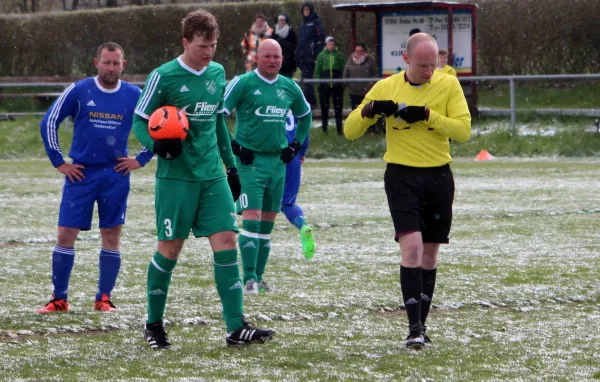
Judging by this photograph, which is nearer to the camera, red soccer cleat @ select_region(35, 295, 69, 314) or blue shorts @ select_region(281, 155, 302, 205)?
red soccer cleat @ select_region(35, 295, 69, 314)

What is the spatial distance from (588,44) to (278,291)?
2075cm

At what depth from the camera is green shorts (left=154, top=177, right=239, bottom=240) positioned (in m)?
6.44

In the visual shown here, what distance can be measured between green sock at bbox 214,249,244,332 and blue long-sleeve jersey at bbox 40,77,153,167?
1.64 m

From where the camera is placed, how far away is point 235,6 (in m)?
31.3

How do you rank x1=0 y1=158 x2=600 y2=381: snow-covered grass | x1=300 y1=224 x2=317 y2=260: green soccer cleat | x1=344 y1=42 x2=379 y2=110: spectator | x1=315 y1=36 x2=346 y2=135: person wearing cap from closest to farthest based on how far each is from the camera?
1. x1=0 y1=158 x2=600 y2=381: snow-covered grass
2. x1=300 y1=224 x2=317 y2=260: green soccer cleat
3. x1=315 y1=36 x2=346 y2=135: person wearing cap
4. x1=344 y1=42 x2=379 y2=110: spectator

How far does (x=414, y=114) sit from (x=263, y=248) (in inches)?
111

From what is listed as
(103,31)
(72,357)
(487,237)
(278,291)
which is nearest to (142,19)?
(103,31)

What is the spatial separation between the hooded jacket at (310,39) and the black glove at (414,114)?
18224 mm

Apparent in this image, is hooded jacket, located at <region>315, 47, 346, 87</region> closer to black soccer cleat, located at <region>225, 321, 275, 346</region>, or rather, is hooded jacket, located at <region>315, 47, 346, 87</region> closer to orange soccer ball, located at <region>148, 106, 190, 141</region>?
orange soccer ball, located at <region>148, 106, 190, 141</region>

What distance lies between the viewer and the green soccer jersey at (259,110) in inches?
346

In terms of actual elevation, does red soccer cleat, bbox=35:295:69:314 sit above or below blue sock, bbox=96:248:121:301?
below

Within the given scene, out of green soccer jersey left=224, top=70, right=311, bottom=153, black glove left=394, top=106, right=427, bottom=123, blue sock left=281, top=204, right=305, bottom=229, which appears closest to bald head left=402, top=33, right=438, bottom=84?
black glove left=394, top=106, right=427, bottom=123

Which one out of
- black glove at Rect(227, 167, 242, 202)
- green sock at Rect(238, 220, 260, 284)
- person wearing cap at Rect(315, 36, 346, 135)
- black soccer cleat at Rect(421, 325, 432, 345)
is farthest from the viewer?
person wearing cap at Rect(315, 36, 346, 135)

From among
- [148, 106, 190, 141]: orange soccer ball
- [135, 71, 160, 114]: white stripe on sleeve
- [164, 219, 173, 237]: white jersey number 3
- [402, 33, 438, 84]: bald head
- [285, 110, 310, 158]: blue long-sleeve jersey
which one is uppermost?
[402, 33, 438, 84]: bald head
